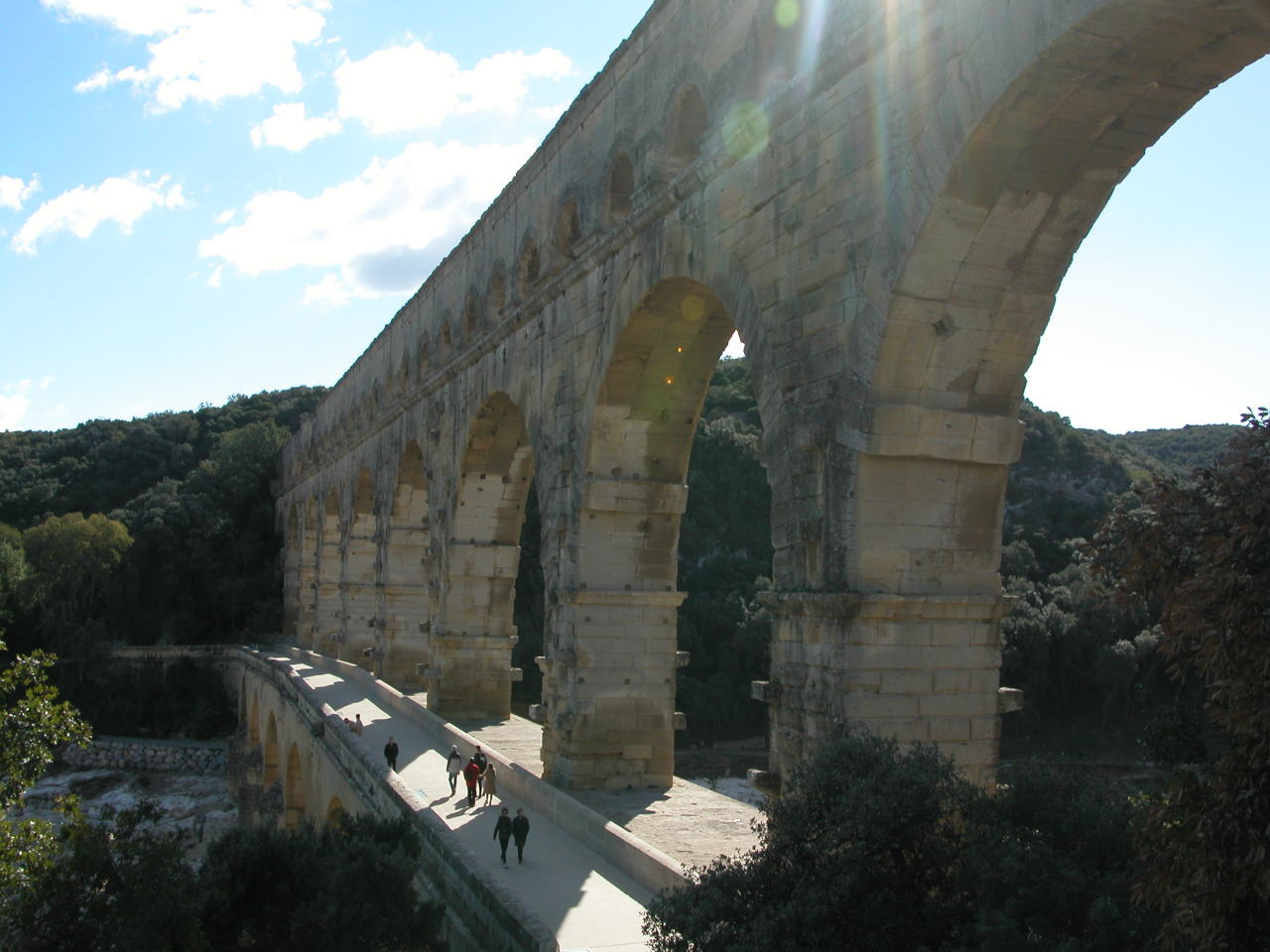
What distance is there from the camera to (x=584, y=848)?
440 inches

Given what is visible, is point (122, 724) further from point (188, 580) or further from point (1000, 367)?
point (1000, 367)

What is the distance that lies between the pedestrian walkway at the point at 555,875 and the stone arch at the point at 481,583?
2625 mm

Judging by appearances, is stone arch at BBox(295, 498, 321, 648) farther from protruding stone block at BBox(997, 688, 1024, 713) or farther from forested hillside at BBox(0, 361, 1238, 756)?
protruding stone block at BBox(997, 688, 1024, 713)

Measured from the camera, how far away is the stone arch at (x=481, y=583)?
1878 cm

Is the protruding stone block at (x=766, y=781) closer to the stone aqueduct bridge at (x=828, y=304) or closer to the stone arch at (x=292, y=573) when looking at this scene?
the stone aqueduct bridge at (x=828, y=304)

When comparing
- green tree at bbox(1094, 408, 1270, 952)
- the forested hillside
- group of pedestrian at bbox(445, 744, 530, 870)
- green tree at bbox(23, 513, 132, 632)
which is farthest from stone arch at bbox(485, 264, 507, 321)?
green tree at bbox(23, 513, 132, 632)

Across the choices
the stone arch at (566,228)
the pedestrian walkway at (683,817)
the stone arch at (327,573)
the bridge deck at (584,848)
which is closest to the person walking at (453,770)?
the bridge deck at (584,848)

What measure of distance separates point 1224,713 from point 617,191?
10.1m

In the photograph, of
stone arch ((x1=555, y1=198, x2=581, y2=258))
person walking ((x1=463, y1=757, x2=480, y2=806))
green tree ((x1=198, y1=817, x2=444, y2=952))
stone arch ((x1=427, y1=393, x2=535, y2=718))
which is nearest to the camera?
green tree ((x1=198, y1=817, x2=444, y2=952))

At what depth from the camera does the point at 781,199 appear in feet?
28.0

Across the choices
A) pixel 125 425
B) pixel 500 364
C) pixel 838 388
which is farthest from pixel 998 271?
pixel 125 425

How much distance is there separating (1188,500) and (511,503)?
1578cm

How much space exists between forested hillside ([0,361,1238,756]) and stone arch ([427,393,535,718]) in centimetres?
1924

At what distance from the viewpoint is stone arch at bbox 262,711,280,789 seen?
28.3 metres
